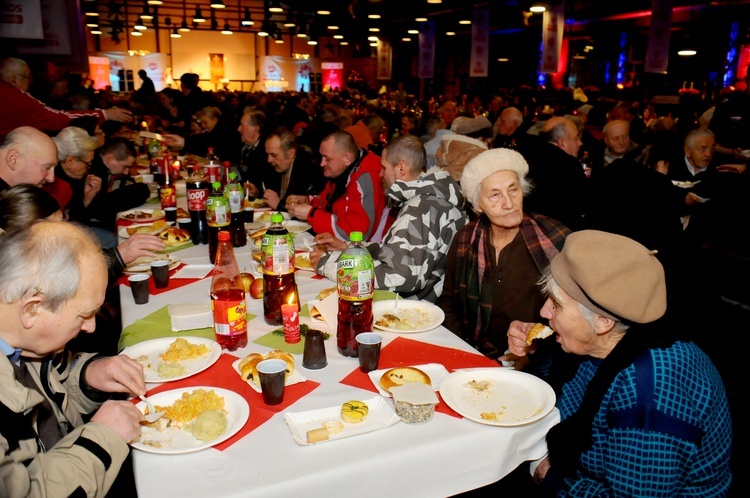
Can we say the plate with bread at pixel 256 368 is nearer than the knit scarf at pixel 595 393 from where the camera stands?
No

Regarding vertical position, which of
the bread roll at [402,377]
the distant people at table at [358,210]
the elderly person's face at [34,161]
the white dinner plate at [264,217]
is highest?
the elderly person's face at [34,161]

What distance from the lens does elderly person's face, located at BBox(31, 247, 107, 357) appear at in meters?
1.47

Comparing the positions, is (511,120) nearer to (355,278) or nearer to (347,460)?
(355,278)

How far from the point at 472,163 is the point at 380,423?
164 centimetres

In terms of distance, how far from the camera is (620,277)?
1.58 m

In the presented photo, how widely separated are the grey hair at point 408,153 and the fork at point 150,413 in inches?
84.5

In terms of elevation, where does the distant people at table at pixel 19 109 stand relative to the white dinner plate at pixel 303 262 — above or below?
above

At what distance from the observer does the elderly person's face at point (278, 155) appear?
5520 mm

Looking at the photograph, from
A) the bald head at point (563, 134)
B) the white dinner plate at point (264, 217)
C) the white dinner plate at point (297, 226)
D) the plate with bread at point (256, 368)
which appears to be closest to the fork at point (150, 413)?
the plate with bread at point (256, 368)

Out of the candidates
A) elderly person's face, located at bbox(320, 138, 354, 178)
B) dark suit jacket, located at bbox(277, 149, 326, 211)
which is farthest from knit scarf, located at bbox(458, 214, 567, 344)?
dark suit jacket, located at bbox(277, 149, 326, 211)

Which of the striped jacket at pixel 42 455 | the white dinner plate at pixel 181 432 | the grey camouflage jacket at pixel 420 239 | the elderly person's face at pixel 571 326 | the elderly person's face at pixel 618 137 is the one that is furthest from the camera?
the elderly person's face at pixel 618 137

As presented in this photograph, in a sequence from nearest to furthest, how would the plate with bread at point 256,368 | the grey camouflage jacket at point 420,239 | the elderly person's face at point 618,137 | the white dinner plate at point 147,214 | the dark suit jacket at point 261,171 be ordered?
1. the plate with bread at point 256,368
2. the grey camouflage jacket at point 420,239
3. the white dinner plate at point 147,214
4. the elderly person's face at point 618,137
5. the dark suit jacket at point 261,171

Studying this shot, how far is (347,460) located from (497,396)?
59 cm

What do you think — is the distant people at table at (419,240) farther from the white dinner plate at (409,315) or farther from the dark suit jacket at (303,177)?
the dark suit jacket at (303,177)
